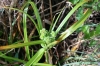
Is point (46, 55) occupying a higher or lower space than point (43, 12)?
lower

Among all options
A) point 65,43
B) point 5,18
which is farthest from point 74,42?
point 5,18

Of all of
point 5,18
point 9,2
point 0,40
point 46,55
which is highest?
point 9,2

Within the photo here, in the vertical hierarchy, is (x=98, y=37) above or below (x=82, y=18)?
below

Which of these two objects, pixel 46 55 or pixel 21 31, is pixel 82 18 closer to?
pixel 46 55

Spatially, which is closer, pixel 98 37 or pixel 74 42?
pixel 98 37

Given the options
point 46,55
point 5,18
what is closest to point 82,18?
point 46,55

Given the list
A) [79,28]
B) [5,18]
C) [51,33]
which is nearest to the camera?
[51,33]

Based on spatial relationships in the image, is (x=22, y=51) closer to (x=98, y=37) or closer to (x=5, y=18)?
(x=5, y=18)

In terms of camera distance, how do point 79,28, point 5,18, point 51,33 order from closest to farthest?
1. point 51,33
2. point 79,28
3. point 5,18

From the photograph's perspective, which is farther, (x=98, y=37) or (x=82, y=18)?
(x=98, y=37)
